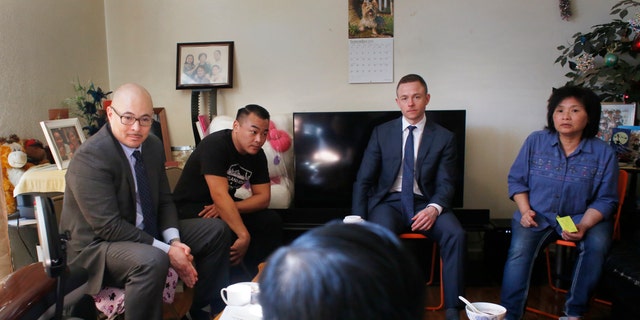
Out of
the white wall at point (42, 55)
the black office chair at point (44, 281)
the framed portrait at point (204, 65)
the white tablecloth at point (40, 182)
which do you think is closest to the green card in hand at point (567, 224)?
the black office chair at point (44, 281)

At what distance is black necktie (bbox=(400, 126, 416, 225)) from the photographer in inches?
95.2

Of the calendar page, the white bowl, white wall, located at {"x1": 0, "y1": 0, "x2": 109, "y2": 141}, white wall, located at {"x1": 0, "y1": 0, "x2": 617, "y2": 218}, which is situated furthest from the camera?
the calendar page

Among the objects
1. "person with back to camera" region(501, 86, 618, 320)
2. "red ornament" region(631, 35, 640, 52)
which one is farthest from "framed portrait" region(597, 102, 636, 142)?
"person with back to camera" region(501, 86, 618, 320)

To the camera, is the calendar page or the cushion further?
the calendar page

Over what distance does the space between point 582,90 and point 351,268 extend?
2229mm

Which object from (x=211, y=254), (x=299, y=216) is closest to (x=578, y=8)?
(x=299, y=216)

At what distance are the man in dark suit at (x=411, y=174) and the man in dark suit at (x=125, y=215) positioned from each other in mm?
1016

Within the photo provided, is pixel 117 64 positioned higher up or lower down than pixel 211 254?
higher up

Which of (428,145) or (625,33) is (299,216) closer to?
(428,145)

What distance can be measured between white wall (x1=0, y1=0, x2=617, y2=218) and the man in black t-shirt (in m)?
0.89

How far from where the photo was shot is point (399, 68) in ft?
10.5

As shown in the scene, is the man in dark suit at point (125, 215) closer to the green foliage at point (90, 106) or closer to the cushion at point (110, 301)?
the cushion at point (110, 301)

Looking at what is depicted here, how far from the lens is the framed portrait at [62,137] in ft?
8.03

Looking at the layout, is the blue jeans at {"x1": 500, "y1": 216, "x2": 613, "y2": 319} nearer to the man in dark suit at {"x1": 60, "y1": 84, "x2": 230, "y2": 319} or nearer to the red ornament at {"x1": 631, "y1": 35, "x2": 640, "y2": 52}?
the red ornament at {"x1": 631, "y1": 35, "x2": 640, "y2": 52}
